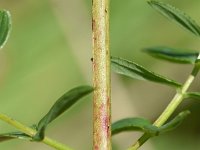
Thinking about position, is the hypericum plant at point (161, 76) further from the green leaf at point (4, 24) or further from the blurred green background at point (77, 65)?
the blurred green background at point (77, 65)

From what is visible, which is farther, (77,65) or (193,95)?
(77,65)

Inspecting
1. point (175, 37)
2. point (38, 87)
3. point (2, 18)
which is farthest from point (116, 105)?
point (2, 18)

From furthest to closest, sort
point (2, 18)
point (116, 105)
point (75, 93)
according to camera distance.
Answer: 1. point (116, 105)
2. point (2, 18)
3. point (75, 93)

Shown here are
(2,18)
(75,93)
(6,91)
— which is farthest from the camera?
(6,91)

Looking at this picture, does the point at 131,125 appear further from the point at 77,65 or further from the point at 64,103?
the point at 77,65

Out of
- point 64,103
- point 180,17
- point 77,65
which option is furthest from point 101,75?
point 77,65

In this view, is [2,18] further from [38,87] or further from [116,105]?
[38,87]

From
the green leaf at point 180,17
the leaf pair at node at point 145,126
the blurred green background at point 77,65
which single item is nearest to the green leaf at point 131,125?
the leaf pair at node at point 145,126
